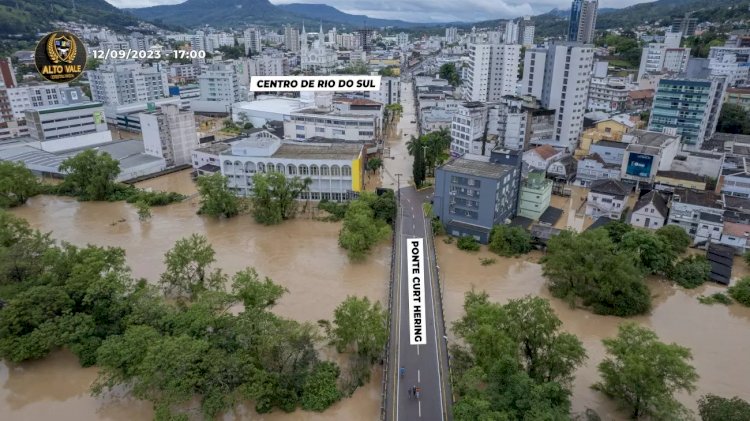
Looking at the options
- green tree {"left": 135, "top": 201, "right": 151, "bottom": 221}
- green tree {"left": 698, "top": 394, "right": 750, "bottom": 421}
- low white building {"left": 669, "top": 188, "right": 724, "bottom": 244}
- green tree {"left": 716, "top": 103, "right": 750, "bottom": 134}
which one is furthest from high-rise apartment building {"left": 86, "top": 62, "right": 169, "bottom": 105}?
green tree {"left": 716, "top": 103, "right": 750, "bottom": 134}

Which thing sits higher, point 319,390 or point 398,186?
point 398,186

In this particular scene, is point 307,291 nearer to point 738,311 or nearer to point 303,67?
point 738,311

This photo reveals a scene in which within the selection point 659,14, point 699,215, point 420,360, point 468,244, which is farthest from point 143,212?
point 659,14

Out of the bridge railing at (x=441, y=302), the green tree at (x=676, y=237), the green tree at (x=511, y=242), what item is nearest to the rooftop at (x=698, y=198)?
the green tree at (x=676, y=237)

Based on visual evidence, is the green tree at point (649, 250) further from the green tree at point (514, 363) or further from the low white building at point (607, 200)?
the green tree at point (514, 363)

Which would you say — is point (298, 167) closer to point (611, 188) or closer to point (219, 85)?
point (611, 188)

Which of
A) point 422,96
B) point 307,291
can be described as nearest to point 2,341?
point 307,291
